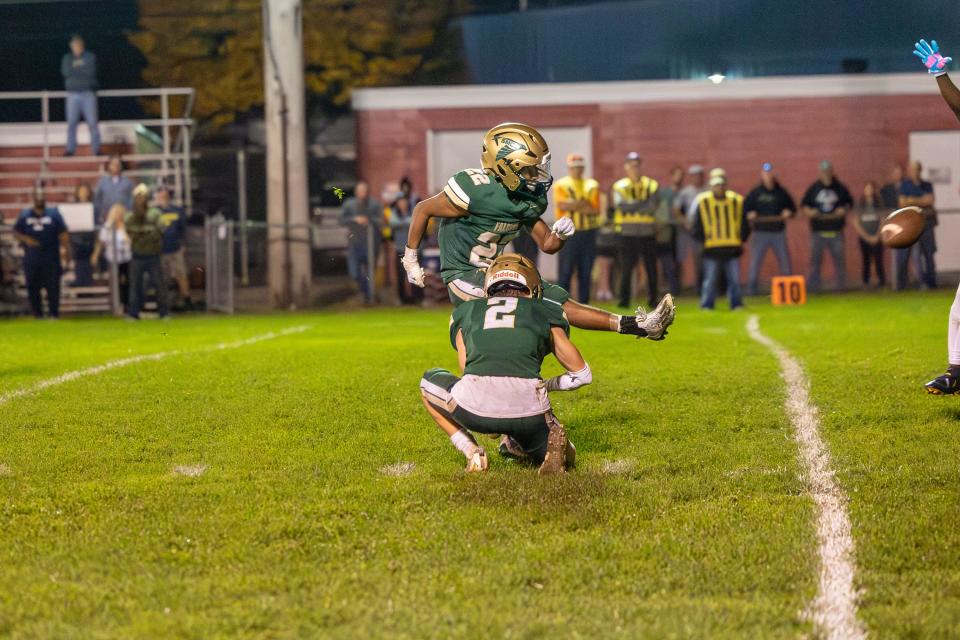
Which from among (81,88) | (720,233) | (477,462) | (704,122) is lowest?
(477,462)

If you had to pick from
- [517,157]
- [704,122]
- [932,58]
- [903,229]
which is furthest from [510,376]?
[704,122]

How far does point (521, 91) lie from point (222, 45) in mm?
7915

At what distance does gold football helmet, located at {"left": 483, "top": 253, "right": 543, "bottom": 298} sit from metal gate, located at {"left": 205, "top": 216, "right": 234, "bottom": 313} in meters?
14.8

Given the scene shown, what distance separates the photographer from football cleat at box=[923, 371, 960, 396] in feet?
26.4

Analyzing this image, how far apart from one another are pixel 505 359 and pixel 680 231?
1705 cm

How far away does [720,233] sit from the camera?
57.2 feet

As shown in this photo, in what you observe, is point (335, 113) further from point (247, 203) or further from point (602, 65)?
point (602, 65)

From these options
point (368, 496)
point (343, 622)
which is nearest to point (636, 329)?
point (368, 496)

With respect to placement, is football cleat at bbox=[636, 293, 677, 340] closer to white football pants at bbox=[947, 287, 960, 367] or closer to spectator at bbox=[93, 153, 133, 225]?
white football pants at bbox=[947, 287, 960, 367]

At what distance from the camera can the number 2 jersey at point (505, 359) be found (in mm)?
6207

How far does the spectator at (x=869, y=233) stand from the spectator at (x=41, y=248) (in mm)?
12012

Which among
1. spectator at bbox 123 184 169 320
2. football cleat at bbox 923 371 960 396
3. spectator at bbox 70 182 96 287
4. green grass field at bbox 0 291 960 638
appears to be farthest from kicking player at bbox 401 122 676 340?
spectator at bbox 70 182 96 287

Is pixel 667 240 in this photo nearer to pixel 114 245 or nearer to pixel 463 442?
pixel 114 245

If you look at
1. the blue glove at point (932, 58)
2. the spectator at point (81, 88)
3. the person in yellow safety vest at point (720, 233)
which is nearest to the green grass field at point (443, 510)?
the blue glove at point (932, 58)
